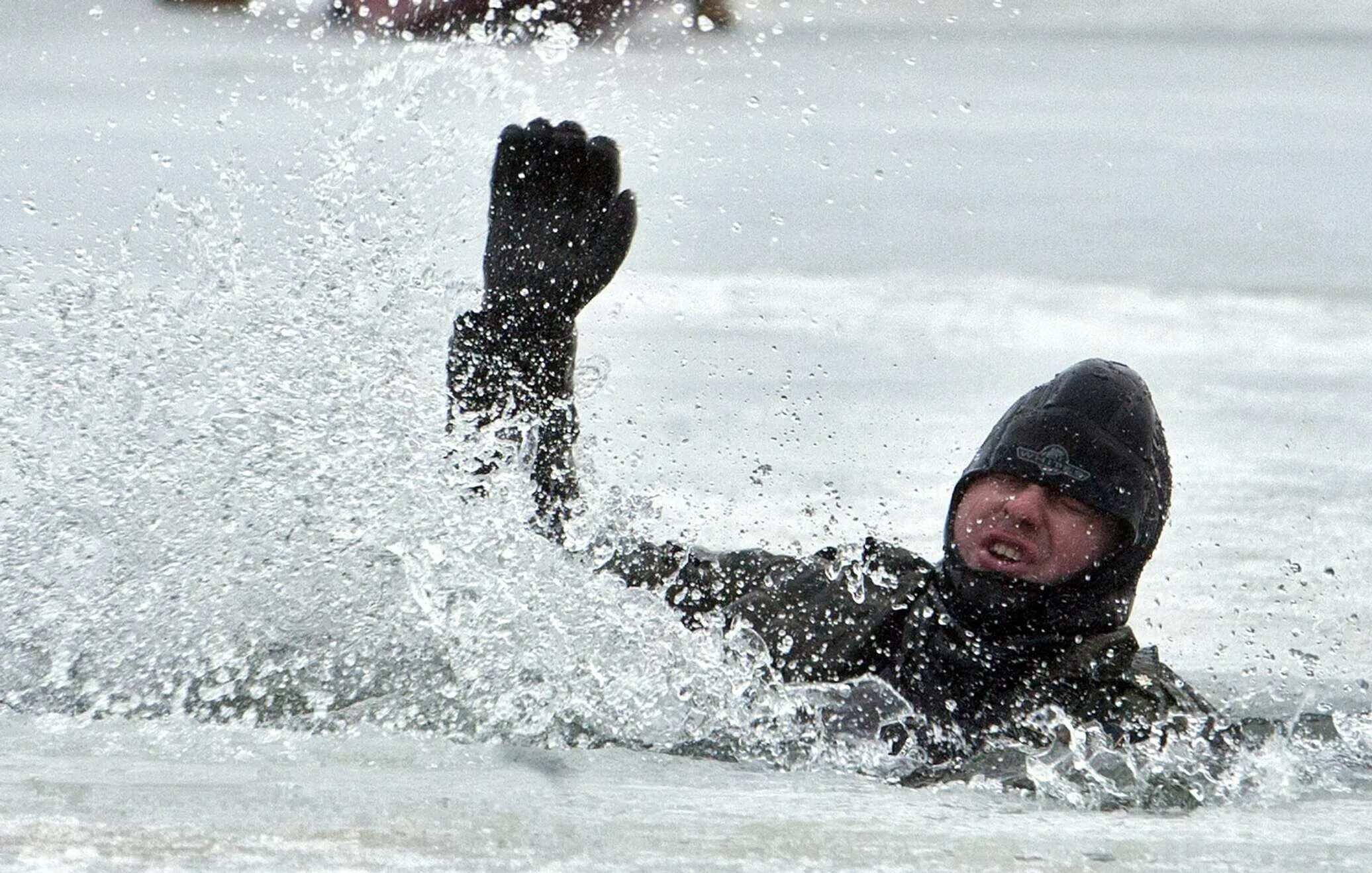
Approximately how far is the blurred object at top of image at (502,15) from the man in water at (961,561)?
599 cm

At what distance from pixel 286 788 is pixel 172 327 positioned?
2.02 meters

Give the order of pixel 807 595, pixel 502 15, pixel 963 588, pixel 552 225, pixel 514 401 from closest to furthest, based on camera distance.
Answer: pixel 963 588 → pixel 807 595 → pixel 514 401 → pixel 552 225 → pixel 502 15

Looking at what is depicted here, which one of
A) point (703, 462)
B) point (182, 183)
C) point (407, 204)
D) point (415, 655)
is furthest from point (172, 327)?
point (182, 183)

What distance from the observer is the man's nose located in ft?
10.3

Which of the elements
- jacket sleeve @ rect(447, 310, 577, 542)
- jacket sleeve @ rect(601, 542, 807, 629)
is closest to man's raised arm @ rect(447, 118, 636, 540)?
jacket sleeve @ rect(447, 310, 577, 542)

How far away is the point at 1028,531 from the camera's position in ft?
10.2

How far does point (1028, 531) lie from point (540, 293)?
105 cm

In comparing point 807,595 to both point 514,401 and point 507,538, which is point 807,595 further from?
point 514,401

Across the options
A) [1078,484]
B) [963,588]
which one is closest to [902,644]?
[963,588]

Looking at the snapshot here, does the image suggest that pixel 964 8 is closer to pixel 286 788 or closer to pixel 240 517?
pixel 240 517

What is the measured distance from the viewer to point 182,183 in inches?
290

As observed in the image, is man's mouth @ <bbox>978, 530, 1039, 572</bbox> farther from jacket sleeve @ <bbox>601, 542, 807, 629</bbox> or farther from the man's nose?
jacket sleeve @ <bbox>601, 542, 807, 629</bbox>

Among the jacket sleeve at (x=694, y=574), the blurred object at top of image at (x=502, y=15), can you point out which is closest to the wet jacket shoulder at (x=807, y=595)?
the jacket sleeve at (x=694, y=574)

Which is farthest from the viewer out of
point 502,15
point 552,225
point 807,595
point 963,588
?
point 502,15
